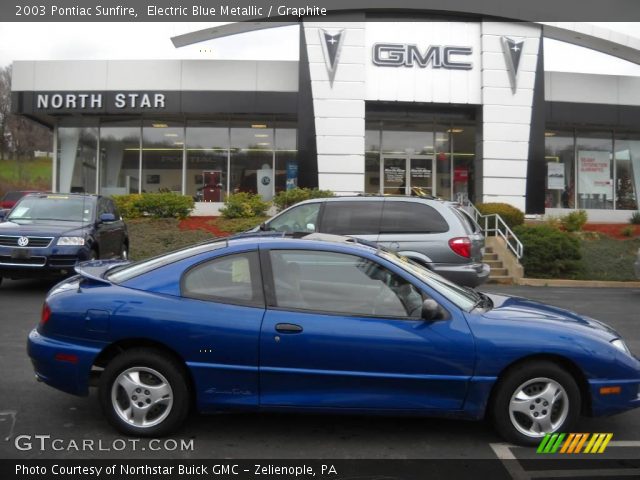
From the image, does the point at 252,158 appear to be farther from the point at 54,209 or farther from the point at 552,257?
the point at 552,257

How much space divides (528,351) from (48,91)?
19682 mm

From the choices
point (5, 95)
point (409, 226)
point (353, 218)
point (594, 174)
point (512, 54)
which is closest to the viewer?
point (409, 226)

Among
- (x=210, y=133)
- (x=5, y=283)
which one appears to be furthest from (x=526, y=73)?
(x=5, y=283)

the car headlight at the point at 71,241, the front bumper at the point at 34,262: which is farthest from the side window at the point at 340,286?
the car headlight at the point at 71,241

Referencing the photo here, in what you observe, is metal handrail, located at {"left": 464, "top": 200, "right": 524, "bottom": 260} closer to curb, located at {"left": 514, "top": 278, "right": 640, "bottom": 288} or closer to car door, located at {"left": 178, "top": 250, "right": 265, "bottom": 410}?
curb, located at {"left": 514, "top": 278, "right": 640, "bottom": 288}

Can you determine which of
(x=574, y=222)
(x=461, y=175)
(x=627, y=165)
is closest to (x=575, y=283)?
(x=574, y=222)

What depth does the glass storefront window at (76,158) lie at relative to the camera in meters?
22.0

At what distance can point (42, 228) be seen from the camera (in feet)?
32.7

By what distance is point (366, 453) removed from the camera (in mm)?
4020

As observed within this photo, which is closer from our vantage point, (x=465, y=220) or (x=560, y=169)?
(x=465, y=220)

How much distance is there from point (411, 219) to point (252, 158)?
1358 centimetres

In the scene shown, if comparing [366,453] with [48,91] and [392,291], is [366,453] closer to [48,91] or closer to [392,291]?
[392,291]

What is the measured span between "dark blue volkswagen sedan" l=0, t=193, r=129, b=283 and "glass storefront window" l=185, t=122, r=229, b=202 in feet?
31.9

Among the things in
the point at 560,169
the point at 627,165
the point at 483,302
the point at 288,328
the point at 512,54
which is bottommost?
the point at 288,328
